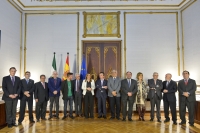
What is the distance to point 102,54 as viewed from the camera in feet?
23.0

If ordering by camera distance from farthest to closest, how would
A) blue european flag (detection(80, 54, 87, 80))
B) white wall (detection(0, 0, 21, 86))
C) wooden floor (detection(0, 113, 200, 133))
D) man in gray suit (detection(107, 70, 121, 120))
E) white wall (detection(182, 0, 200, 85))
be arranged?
blue european flag (detection(80, 54, 87, 80)) < white wall (detection(182, 0, 200, 85)) < white wall (detection(0, 0, 21, 86)) < man in gray suit (detection(107, 70, 121, 120)) < wooden floor (detection(0, 113, 200, 133))

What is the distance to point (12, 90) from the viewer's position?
15.1 ft

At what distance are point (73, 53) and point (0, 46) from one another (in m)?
2.37

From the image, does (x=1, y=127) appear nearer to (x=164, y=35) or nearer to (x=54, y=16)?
(x=54, y=16)

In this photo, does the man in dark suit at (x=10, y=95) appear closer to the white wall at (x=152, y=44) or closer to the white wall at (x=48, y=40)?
the white wall at (x=48, y=40)

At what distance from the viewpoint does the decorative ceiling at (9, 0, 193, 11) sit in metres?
6.68

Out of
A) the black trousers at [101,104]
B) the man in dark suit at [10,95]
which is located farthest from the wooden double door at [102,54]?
the man in dark suit at [10,95]

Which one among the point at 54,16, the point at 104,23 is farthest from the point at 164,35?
the point at 54,16

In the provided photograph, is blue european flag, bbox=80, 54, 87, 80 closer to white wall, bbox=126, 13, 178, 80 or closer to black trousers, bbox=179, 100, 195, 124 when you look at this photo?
white wall, bbox=126, 13, 178, 80

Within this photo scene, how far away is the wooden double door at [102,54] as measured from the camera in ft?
22.8

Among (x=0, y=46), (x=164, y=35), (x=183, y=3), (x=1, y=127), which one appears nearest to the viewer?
(x=1, y=127)

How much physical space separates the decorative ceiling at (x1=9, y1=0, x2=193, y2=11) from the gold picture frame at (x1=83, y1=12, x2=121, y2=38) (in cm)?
25

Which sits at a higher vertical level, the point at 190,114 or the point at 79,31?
the point at 79,31

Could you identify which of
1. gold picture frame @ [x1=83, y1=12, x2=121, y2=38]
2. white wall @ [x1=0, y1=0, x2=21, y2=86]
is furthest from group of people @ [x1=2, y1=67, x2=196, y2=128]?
gold picture frame @ [x1=83, y1=12, x2=121, y2=38]
